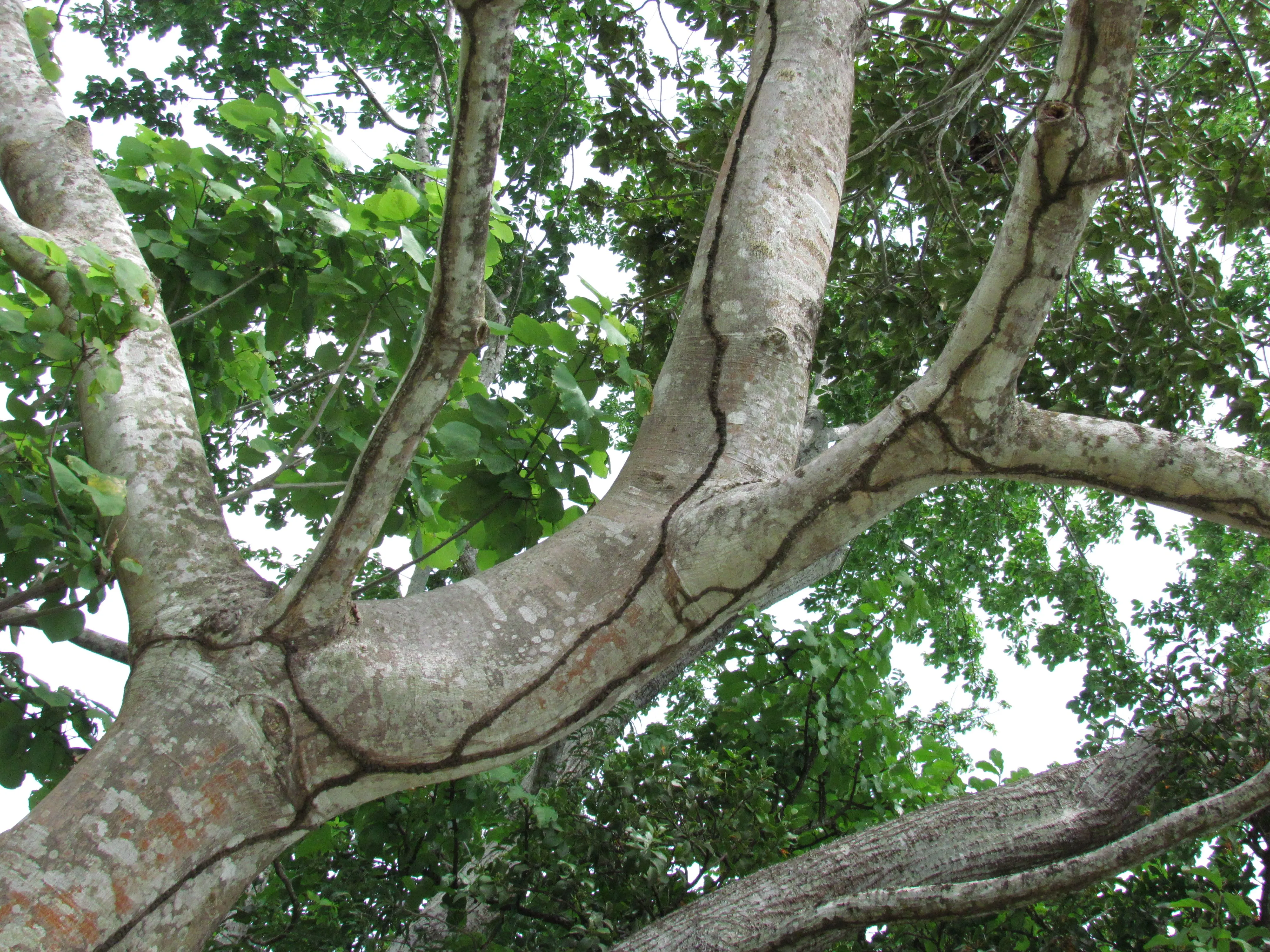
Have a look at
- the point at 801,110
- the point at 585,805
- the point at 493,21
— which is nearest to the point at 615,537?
the point at 493,21

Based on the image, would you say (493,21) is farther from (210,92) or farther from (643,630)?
(210,92)

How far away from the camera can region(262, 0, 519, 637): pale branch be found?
98 cm

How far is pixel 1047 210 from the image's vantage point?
1.21m

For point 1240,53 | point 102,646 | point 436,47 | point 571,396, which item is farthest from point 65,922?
point 436,47

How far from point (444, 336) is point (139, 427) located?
0.72 m

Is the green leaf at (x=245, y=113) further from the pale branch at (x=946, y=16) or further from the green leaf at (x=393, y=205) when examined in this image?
the pale branch at (x=946, y=16)

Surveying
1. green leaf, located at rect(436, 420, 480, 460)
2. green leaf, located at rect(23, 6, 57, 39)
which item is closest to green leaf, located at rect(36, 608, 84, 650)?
green leaf, located at rect(436, 420, 480, 460)

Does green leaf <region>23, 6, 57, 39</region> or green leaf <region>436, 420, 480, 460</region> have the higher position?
green leaf <region>23, 6, 57, 39</region>

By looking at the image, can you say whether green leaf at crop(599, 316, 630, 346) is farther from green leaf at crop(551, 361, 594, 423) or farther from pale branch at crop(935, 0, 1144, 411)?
pale branch at crop(935, 0, 1144, 411)

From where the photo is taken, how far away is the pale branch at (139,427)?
1.29 metres

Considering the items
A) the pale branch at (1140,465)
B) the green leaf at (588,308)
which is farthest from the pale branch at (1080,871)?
the green leaf at (588,308)

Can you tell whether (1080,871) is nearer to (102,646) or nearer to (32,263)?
(102,646)

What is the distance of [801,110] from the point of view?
203 cm

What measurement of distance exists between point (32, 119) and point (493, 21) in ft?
5.41
